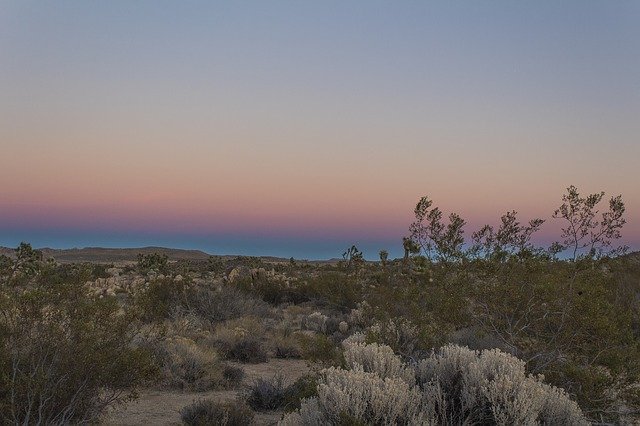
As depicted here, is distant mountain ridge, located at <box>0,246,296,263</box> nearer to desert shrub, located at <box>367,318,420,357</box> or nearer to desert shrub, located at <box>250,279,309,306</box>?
desert shrub, located at <box>250,279,309,306</box>

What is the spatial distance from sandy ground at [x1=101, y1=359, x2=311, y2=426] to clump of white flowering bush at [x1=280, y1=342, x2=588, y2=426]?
283 cm

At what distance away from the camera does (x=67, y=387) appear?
20.6ft

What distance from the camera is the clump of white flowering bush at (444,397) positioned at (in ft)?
15.4

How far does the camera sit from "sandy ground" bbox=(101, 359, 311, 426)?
7961 millimetres

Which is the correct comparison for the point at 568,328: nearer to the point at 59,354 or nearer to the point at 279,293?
the point at 59,354

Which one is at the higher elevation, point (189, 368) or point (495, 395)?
point (495, 395)

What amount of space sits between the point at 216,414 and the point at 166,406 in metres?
2.18

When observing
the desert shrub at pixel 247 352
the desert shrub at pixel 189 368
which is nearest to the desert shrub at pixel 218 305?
the desert shrub at pixel 247 352

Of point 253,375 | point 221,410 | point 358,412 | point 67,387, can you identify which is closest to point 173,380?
point 253,375

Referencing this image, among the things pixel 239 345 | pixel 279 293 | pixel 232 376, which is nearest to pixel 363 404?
pixel 232 376

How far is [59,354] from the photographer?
614cm

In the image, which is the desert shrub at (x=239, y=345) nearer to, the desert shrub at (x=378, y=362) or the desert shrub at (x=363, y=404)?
the desert shrub at (x=378, y=362)

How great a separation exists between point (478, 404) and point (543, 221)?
29.8 ft

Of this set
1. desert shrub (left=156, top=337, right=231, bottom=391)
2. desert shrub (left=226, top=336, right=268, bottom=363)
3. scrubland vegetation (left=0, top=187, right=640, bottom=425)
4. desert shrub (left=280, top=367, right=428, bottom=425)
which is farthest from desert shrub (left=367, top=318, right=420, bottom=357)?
desert shrub (left=226, top=336, right=268, bottom=363)
